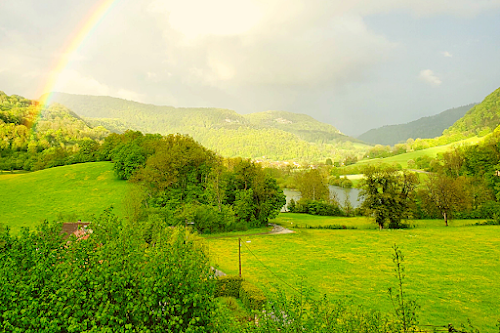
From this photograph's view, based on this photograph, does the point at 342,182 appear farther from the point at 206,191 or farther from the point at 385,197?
the point at 206,191

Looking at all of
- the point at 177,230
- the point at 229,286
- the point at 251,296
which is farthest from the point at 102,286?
the point at 229,286

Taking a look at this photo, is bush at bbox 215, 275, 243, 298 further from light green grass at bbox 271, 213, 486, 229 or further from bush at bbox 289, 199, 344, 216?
bush at bbox 289, 199, 344, 216

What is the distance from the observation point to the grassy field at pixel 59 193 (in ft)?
188

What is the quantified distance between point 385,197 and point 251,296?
145 ft

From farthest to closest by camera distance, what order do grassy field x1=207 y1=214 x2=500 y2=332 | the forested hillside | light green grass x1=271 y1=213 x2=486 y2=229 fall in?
the forested hillside → light green grass x1=271 y1=213 x2=486 y2=229 → grassy field x1=207 y1=214 x2=500 y2=332

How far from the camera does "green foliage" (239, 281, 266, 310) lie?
20802mm

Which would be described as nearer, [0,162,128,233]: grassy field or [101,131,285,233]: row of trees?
[101,131,285,233]: row of trees

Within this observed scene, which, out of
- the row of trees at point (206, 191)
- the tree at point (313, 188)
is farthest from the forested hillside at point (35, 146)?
the tree at point (313, 188)

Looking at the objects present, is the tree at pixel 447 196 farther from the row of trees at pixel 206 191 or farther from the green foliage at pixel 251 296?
the green foliage at pixel 251 296

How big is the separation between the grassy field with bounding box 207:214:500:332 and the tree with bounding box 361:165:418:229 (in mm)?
3286

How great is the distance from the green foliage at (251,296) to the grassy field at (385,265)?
1.11 metres

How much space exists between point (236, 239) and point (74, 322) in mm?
43321

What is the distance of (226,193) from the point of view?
193 ft

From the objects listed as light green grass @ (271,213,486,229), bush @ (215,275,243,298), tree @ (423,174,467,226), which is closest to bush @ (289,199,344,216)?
light green grass @ (271,213,486,229)
